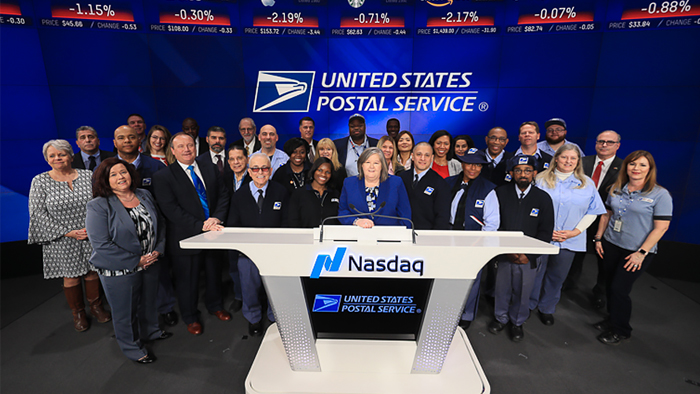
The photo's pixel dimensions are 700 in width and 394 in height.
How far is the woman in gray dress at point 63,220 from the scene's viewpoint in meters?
2.72

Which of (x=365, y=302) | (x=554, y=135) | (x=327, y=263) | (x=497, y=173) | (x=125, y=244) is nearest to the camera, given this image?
(x=327, y=263)

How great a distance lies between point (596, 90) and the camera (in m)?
5.24

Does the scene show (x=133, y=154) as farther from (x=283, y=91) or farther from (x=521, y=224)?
(x=521, y=224)

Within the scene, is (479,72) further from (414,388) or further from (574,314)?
(414,388)

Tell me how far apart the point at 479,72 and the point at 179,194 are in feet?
16.9

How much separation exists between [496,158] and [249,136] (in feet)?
11.2

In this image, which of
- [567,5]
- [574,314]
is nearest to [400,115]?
[567,5]

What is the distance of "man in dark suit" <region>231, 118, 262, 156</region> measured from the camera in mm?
4375

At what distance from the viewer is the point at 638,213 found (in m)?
2.71

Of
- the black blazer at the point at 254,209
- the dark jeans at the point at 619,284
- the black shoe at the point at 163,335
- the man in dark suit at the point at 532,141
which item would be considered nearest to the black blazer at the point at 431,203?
the black blazer at the point at 254,209

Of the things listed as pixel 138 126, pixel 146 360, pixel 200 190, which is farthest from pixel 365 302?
pixel 138 126

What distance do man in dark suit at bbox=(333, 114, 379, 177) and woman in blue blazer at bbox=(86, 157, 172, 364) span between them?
7.90 ft

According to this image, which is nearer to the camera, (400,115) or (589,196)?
(589,196)

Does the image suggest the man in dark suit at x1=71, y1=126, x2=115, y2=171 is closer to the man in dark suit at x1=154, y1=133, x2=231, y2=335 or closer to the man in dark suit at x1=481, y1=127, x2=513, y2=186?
the man in dark suit at x1=154, y1=133, x2=231, y2=335
